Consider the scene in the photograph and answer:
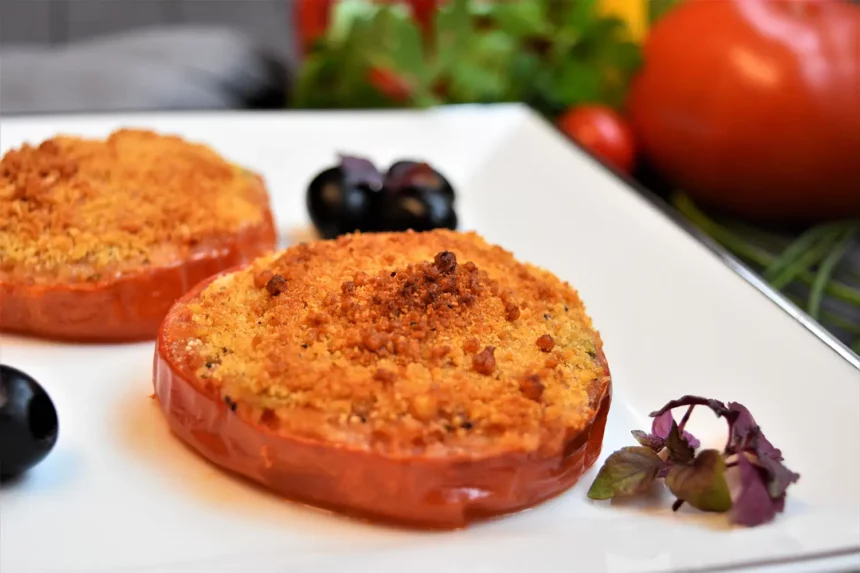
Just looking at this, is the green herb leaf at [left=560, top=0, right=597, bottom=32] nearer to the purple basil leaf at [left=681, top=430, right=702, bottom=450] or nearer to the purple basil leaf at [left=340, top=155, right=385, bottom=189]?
the purple basil leaf at [left=340, top=155, right=385, bottom=189]

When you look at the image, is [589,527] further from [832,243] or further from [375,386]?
[832,243]

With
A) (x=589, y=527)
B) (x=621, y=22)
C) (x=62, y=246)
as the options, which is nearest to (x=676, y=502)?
(x=589, y=527)

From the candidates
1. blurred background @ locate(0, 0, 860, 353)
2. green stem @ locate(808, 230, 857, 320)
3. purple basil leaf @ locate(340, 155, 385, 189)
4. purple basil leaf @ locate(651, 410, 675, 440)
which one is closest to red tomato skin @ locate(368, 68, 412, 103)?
blurred background @ locate(0, 0, 860, 353)

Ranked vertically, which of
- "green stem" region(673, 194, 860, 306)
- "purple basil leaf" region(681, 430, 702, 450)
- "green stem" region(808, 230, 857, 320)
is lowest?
"green stem" region(673, 194, 860, 306)

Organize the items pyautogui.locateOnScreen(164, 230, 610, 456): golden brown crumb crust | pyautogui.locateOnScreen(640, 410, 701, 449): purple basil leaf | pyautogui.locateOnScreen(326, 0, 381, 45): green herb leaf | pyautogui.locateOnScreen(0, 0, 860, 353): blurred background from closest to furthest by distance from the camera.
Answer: pyautogui.locateOnScreen(164, 230, 610, 456): golden brown crumb crust < pyautogui.locateOnScreen(640, 410, 701, 449): purple basil leaf < pyautogui.locateOnScreen(0, 0, 860, 353): blurred background < pyautogui.locateOnScreen(326, 0, 381, 45): green herb leaf

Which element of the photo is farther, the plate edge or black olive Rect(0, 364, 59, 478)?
the plate edge

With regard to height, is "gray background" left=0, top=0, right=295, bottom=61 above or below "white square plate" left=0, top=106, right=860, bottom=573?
below
